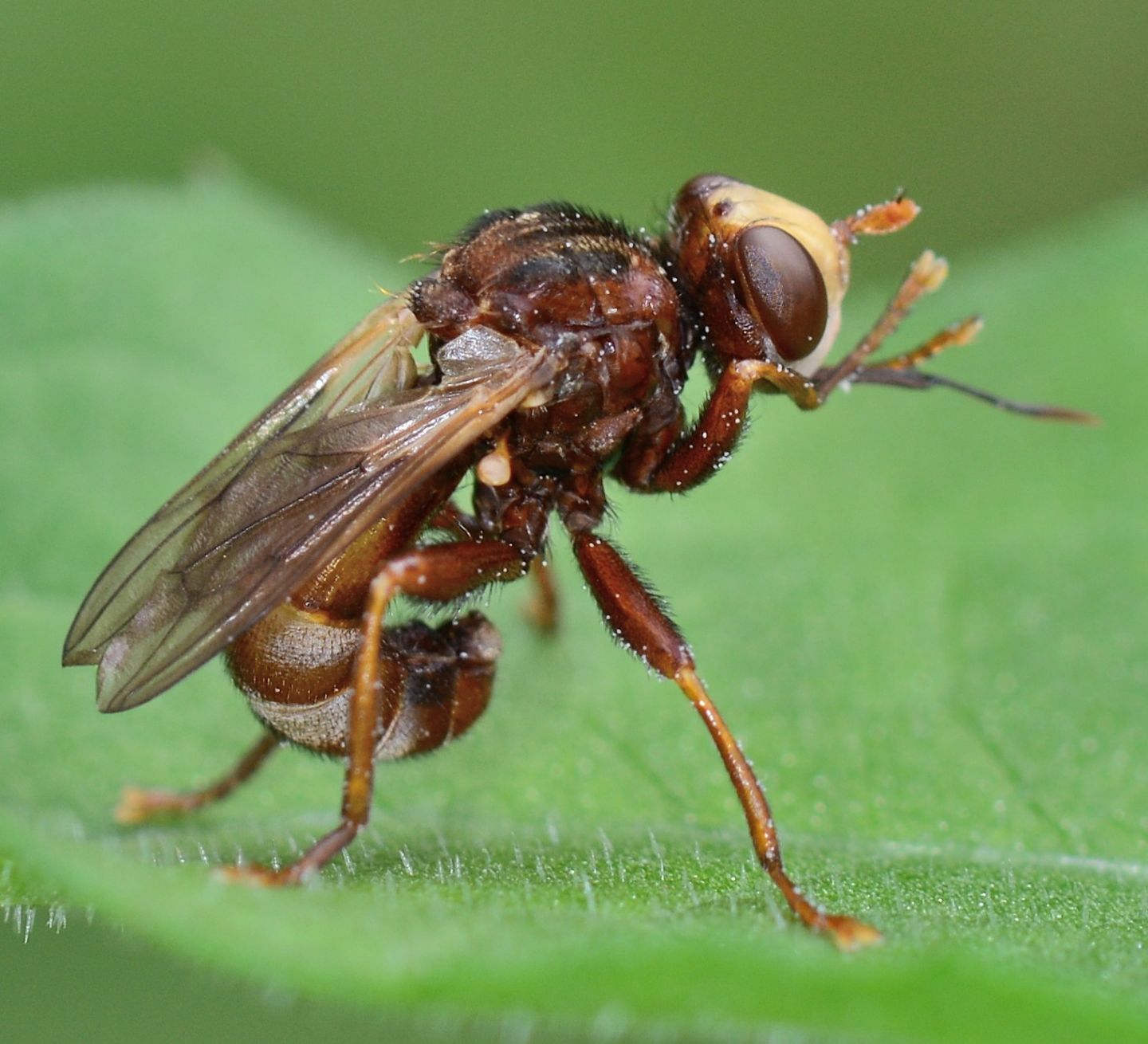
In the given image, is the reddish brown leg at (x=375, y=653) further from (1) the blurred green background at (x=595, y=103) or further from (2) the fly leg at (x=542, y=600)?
(1) the blurred green background at (x=595, y=103)

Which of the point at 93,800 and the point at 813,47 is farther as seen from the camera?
the point at 813,47

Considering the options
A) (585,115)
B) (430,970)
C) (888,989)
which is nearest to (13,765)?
(430,970)

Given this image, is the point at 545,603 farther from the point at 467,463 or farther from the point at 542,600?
the point at 467,463

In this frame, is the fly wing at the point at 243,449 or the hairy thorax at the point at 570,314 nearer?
the fly wing at the point at 243,449

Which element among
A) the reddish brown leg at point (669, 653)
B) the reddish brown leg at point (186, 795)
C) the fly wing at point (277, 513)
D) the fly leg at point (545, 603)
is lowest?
the reddish brown leg at point (186, 795)

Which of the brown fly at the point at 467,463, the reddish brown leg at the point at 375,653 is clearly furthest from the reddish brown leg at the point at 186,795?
the reddish brown leg at the point at 375,653

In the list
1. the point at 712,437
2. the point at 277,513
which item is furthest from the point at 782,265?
the point at 277,513

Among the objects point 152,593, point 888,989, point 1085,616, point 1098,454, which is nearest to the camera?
→ point 888,989

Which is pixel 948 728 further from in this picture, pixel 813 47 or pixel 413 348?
pixel 813 47
